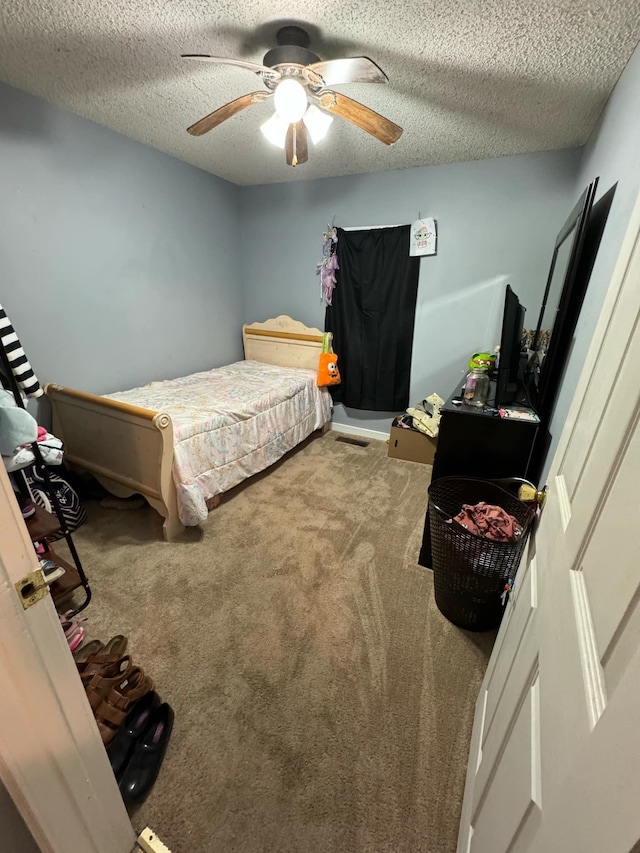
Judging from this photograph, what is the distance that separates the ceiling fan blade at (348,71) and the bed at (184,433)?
1693mm

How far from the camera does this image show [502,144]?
241cm

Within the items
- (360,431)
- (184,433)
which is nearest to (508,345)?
(184,433)

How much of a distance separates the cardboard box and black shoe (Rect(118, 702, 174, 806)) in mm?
2435

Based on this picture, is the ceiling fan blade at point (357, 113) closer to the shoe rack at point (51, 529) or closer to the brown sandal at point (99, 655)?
the shoe rack at point (51, 529)

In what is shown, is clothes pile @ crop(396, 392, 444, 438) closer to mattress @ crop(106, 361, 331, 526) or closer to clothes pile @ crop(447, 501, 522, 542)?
mattress @ crop(106, 361, 331, 526)

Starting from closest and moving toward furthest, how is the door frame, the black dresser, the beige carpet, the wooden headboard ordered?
the door frame, the beige carpet, the black dresser, the wooden headboard

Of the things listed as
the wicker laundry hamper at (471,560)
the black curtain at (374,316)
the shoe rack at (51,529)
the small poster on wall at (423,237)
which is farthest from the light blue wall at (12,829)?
the small poster on wall at (423,237)

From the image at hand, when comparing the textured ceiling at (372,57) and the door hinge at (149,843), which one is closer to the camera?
the door hinge at (149,843)

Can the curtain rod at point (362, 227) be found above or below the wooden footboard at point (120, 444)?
above

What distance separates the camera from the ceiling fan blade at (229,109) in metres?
1.61

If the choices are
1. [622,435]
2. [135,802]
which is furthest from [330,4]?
[135,802]

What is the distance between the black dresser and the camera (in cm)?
172

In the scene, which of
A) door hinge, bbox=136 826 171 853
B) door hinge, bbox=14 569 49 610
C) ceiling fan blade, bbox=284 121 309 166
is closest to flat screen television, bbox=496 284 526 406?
ceiling fan blade, bbox=284 121 309 166

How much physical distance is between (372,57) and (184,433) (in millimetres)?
2064
